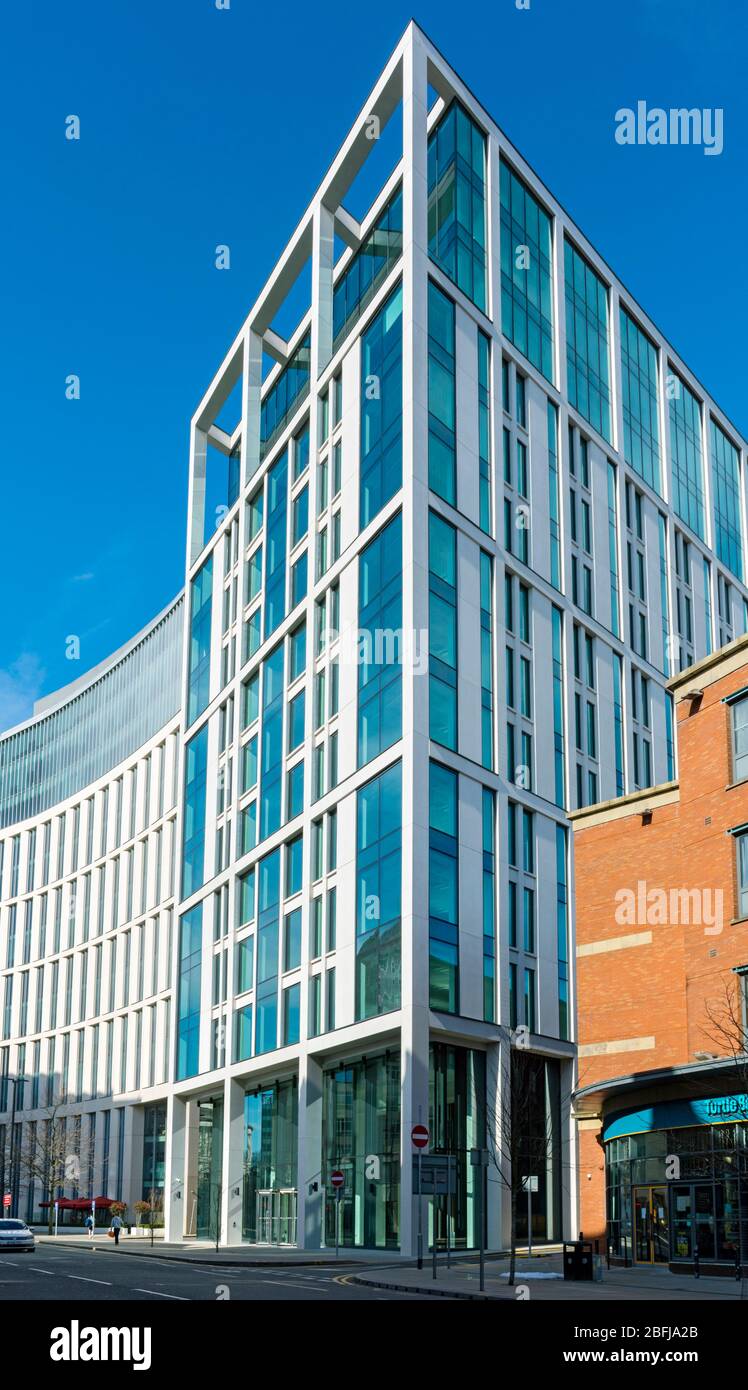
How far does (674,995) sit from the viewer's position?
142 feet

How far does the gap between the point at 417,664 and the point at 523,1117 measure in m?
15.2

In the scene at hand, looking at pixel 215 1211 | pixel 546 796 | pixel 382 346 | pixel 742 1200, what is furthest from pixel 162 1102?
pixel 742 1200

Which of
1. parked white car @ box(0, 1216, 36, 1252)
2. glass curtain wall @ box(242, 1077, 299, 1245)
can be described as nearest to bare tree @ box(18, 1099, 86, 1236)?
glass curtain wall @ box(242, 1077, 299, 1245)

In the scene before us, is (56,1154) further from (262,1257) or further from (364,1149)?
(262,1257)

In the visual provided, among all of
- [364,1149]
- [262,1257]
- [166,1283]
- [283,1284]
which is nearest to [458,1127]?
[364,1149]

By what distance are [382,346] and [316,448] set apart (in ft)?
24.6

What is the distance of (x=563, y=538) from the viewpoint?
196 feet

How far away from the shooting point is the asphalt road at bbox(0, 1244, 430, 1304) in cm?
2384

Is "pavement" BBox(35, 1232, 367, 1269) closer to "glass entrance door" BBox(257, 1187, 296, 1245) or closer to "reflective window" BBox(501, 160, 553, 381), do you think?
"glass entrance door" BBox(257, 1187, 296, 1245)

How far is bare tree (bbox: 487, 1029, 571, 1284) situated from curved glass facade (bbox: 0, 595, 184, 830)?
42222 mm

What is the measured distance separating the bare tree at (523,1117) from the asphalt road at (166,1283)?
30.3 feet

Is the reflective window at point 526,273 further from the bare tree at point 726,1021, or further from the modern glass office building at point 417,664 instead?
the bare tree at point 726,1021

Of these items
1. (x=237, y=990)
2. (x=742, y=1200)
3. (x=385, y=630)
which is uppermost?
(x=385, y=630)
